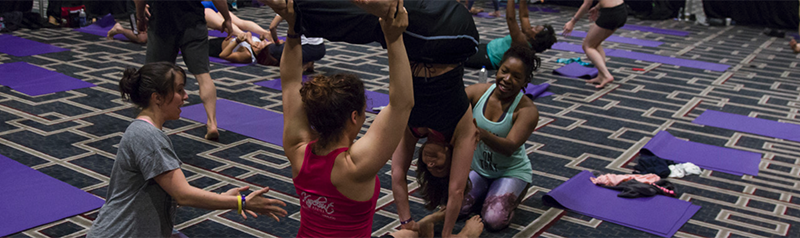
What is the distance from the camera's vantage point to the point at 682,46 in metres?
9.14

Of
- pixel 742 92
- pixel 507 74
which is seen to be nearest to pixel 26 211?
pixel 507 74

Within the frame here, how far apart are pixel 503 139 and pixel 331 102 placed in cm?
149

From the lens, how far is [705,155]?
4434 mm

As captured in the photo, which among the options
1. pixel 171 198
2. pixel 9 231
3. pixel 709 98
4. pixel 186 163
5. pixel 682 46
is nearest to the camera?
pixel 171 198

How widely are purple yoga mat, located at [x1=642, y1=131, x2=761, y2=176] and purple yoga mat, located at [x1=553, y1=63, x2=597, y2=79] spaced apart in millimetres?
2214

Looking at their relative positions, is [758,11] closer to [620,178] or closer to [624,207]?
[620,178]

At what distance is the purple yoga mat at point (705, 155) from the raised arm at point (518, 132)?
1.53m

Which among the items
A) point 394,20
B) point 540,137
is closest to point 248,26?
point 540,137

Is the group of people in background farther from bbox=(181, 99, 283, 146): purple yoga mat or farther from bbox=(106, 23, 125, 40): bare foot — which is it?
bbox=(106, 23, 125, 40): bare foot

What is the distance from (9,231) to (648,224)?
2966 mm

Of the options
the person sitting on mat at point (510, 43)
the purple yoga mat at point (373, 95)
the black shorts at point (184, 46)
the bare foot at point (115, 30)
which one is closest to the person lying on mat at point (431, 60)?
the black shorts at point (184, 46)

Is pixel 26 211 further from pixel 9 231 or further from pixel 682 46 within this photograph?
pixel 682 46

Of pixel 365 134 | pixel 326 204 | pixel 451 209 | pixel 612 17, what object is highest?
pixel 365 134

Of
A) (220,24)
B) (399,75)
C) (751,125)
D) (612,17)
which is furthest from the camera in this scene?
(220,24)
